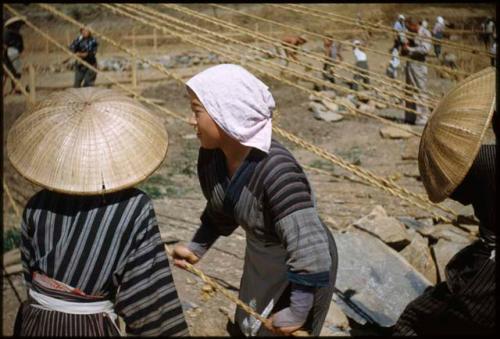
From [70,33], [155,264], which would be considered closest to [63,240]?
[155,264]

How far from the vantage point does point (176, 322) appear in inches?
57.4

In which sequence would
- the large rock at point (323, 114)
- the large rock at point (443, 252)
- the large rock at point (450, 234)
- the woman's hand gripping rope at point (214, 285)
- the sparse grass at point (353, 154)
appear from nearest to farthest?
the woman's hand gripping rope at point (214, 285) < the large rock at point (443, 252) < the large rock at point (450, 234) < the sparse grass at point (353, 154) < the large rock at point (323, 114)

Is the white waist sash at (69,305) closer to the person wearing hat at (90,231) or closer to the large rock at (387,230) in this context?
the person wearing hat at (90,231)

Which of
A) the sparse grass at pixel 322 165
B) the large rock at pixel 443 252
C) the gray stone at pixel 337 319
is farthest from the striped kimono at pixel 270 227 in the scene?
the sparse grass at pixel 322 165

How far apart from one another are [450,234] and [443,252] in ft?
1.09

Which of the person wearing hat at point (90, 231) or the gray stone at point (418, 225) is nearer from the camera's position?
the person wearing hat at point (90, 231)

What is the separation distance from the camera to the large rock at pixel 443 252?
3.16 metres

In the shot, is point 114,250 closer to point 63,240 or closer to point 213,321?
point 63,240

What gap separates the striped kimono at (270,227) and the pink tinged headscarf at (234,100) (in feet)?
0.29

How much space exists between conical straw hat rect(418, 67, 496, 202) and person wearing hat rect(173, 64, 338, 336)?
0.39 m

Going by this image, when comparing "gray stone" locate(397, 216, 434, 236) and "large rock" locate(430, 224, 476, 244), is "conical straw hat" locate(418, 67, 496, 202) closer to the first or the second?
"large rock" locate(430, 224, 476, 244)

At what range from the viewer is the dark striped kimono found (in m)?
1.37

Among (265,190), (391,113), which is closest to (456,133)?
(265,190)

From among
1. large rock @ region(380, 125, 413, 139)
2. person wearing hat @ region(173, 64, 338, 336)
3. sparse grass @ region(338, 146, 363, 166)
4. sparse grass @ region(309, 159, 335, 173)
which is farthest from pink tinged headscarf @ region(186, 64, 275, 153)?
large rock @ region(380, 125, 413, 139)
